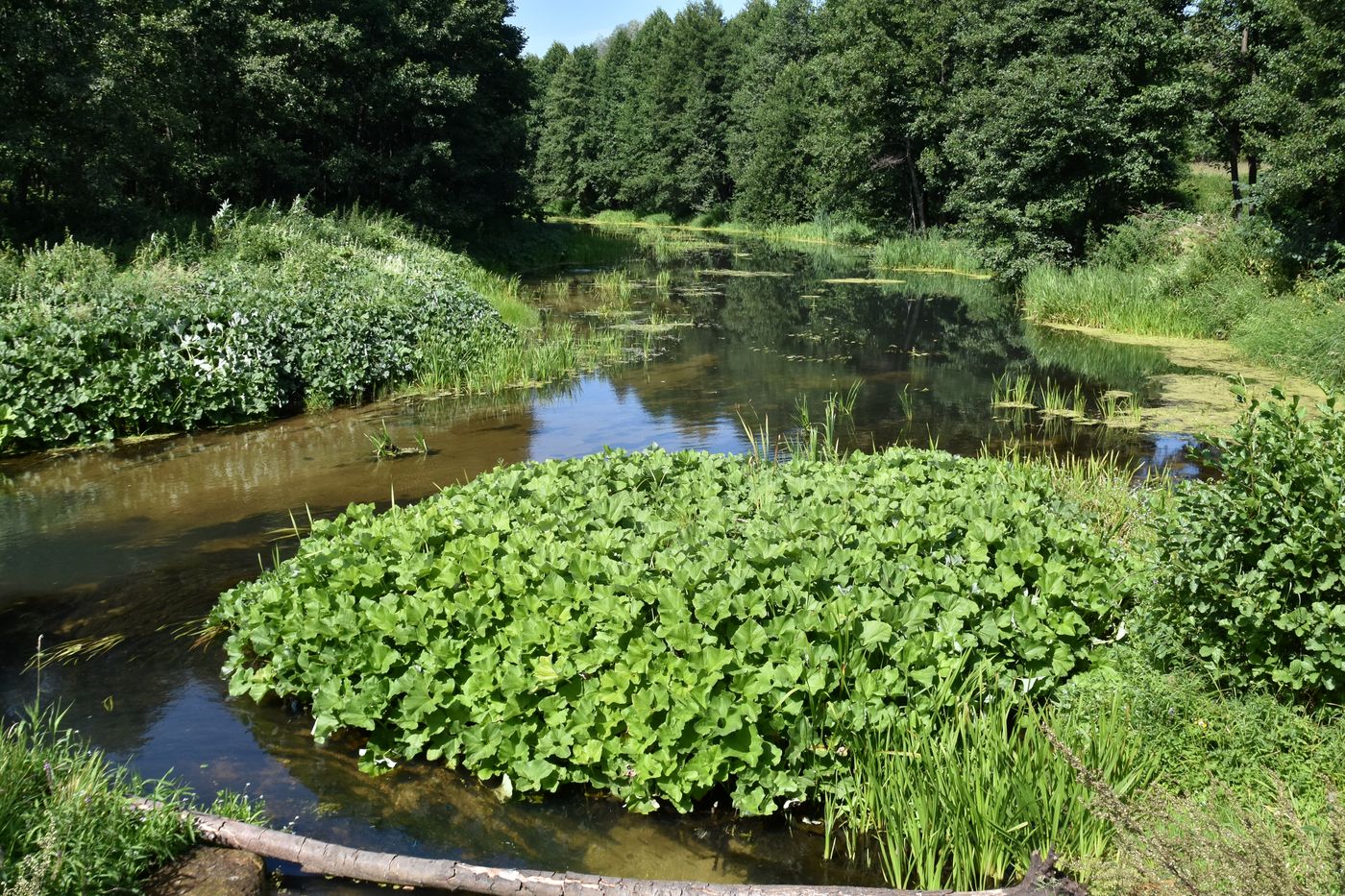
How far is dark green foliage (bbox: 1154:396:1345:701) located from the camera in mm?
4172

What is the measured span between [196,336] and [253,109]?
17086 mm

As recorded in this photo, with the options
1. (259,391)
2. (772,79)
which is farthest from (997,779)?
(772,79)

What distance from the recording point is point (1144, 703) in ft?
14.9

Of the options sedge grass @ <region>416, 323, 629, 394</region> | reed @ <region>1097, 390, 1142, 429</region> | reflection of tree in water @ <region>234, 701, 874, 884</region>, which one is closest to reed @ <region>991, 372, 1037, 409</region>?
reed @ <region>1097, 390, 1142, 429</region>

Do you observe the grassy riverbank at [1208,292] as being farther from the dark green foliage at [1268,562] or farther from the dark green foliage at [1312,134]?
the dark green foliage at [1268,562]

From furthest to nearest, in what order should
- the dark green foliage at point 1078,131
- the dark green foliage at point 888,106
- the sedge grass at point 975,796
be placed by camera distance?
the dark green foliage at point 888,106
the dark green foliage at point 1078,131
the sedge grass at point 975,796

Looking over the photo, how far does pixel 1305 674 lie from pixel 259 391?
11969mm

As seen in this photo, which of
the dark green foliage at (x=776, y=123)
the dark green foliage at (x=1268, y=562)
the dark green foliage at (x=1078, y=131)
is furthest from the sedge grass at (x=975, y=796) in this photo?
the dark green foliage at (x=776, y=123)

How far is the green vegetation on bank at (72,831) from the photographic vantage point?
11.6ft

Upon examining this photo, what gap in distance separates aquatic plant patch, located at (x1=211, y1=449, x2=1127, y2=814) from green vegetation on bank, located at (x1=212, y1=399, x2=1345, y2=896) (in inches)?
0.7

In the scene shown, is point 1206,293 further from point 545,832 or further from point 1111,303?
point 545,832

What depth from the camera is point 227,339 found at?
1270 centimetres

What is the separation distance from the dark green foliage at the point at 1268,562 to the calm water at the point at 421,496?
191cm

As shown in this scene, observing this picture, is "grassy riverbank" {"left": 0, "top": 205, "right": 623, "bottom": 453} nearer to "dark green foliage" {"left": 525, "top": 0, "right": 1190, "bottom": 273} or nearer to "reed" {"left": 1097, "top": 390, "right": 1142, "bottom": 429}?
"reed" {"left": 1097, "top": 390, "right": 1142, "bottom": 429}
